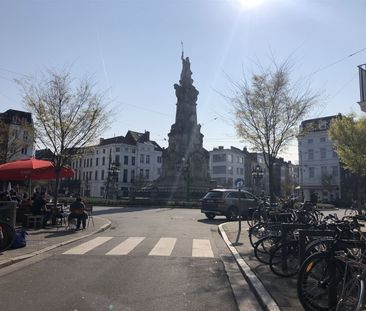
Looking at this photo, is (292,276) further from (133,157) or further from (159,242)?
(133,157)

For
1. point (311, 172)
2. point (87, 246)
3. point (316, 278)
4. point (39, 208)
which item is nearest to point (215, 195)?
point (39, 208)

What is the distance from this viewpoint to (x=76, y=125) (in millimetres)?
20406

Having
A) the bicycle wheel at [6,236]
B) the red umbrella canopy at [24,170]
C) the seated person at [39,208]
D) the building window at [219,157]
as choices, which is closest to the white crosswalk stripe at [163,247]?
the bicycle wheel at [6,236]

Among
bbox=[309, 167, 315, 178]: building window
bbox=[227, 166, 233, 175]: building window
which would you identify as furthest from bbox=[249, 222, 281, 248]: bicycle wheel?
bbox=[227, 166, 233, 175]: building window

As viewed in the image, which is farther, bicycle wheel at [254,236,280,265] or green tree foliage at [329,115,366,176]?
green tree foliage at [329,115,366,176]

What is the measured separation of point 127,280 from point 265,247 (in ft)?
11.4

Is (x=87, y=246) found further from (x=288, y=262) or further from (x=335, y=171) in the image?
(x=335, y=171)

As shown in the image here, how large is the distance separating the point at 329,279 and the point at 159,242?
8.73 m

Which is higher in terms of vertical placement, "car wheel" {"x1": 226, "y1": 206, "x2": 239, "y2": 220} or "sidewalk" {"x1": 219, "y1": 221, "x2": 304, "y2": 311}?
"car wheel" {"x1": 226, "y1": 206, "x2": 239, "y2": 220}

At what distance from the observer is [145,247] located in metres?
12.4

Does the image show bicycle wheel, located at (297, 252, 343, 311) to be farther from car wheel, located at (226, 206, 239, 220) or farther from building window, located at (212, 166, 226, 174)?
building window, located at (212, 166, 226, 174)

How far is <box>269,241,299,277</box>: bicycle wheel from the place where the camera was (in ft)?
26.8

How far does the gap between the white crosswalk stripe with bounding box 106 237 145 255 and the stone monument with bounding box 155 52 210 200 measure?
34.9 metres

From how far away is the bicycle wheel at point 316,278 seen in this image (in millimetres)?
5344
